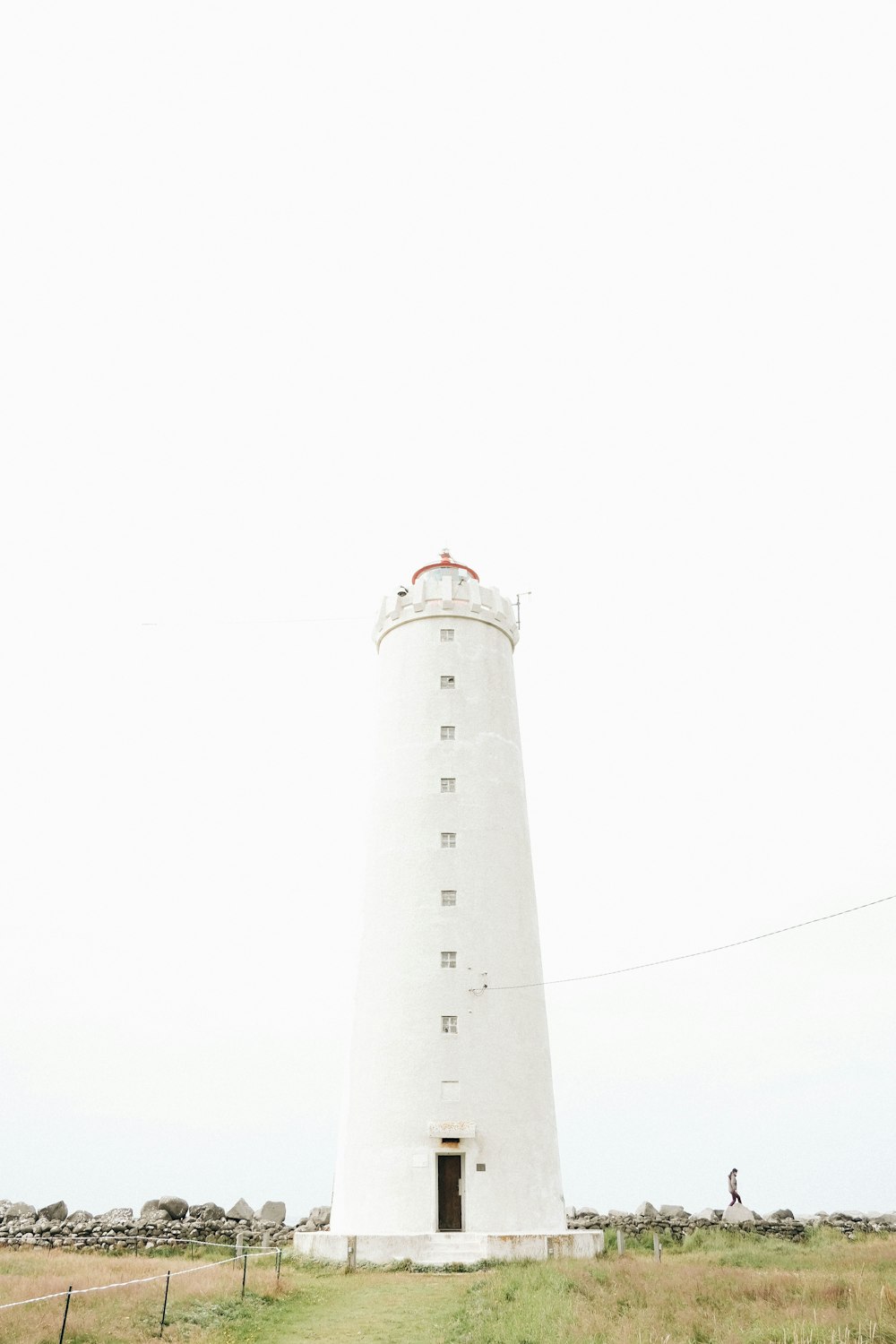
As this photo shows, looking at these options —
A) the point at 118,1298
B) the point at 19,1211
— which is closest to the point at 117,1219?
the point at 19,1211

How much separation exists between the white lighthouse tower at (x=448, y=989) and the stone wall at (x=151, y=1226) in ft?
12.3

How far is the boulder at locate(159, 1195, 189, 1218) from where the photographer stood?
2505 cm

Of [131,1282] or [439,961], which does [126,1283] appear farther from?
[439,961]

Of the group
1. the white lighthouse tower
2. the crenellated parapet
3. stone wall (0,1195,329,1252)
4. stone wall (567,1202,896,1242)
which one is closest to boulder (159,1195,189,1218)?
stone wall (0,1195,329,1252)

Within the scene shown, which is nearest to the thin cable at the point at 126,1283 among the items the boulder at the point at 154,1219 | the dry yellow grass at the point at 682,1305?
the boulder at the point at 154,1219

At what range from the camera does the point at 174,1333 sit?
40.8 ft

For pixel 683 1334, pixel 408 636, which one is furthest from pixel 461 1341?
pixel 408 636

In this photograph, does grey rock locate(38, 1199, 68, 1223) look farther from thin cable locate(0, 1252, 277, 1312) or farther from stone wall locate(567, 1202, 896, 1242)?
stone wall locate(567, 1202, 896, 1242)

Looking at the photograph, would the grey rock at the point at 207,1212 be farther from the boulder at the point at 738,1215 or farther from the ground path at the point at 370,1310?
the boulder at the point at 738,1215

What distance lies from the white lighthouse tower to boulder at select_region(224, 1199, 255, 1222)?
15.2ft

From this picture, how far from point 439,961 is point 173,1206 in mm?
9949

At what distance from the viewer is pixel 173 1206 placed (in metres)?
25.2

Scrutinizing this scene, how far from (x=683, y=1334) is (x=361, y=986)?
43.9ft

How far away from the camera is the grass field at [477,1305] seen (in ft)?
38.2
